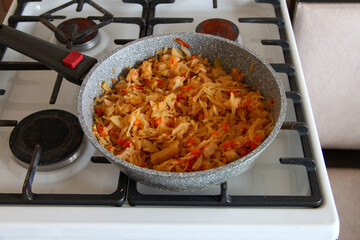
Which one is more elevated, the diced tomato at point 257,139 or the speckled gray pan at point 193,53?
the speckled gray pan at point 193,53

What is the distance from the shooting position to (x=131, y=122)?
634 millimetres

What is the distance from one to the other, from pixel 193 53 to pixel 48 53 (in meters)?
0.27

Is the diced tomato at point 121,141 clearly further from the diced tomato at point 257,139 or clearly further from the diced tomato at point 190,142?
the diced tomato at point 257,139

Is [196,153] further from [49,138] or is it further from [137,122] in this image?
[49,138]

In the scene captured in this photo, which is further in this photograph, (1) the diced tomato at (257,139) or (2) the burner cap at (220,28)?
(2) the burner cap at (220,28)

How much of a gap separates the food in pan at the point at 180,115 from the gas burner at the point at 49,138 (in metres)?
0.07

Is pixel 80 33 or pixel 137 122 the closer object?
pixel 137 122

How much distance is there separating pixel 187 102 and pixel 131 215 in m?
0.22

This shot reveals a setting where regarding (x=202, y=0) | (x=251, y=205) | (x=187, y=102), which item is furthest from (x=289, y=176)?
(x=202, y=0)

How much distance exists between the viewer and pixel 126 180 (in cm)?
63

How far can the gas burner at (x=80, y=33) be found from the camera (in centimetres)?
84

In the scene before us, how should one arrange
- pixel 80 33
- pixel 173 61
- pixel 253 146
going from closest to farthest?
pixel 253 146, pixel 173 61, pixel 80 33

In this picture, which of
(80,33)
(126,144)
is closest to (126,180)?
(126,144)

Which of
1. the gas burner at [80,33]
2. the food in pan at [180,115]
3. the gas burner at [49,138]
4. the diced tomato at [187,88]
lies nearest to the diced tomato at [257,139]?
the food in pan at [180,115]
